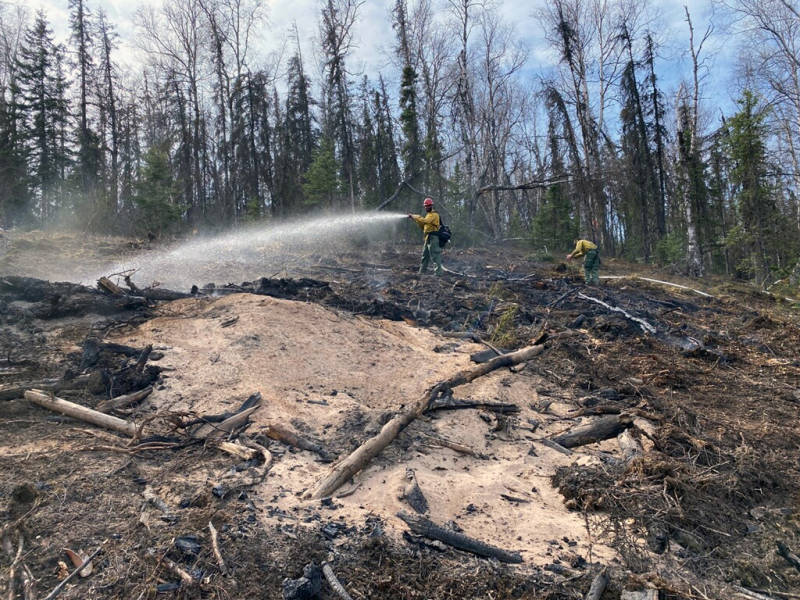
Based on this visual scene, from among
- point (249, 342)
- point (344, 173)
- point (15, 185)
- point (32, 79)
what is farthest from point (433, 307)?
point (32, 79)

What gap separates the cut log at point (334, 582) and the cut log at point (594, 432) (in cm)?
322

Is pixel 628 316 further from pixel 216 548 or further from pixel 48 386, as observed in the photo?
pixel 48 386

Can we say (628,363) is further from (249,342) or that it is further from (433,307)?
(249,342)

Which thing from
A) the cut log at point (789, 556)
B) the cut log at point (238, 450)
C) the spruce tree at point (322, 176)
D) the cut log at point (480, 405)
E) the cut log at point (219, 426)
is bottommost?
the cut log at point (789, 556)

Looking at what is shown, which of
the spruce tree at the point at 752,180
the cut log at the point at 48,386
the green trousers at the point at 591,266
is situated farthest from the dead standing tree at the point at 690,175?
the cut log at the point at 48,386

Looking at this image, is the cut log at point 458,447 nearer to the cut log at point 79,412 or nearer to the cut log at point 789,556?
the cut log at point 789,556

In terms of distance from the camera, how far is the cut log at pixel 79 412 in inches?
171

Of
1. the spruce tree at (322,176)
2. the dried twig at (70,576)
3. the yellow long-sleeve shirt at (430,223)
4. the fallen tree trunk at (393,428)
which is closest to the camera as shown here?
the dried twig at (70,576)

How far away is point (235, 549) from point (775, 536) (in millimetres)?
3793

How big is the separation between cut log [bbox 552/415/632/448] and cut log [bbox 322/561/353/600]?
10.6 ft

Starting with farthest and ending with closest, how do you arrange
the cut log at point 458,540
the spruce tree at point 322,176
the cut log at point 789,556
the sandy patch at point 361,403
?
the spruce tree at point 322,176 < the sandy patch at point 361,403 < the cut log at point 789,556 < the cut log at point 458,540

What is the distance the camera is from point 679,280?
18.0 meters

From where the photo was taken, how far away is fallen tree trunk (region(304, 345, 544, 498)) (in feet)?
12.4

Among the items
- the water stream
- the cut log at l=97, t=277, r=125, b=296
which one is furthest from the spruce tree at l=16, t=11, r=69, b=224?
the cut log at l=97, t=277, r=125, b=296
